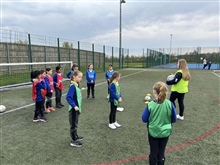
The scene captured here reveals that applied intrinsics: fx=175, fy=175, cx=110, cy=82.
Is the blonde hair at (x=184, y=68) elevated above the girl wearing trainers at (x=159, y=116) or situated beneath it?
elevated above

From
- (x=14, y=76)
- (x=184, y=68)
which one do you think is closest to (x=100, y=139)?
(x=184, y=68)

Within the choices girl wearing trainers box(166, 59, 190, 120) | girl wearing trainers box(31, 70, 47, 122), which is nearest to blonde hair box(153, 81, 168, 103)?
girl wearing trainers box(166, 59, 190, 120)

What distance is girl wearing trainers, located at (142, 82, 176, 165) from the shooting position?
2.46 metres

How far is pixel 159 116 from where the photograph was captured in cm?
250

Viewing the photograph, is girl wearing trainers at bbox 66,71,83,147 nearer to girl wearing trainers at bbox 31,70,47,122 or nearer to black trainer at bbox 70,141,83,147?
black trainer at bbox 70,141,83,147

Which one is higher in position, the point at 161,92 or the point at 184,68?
the point at 184,68

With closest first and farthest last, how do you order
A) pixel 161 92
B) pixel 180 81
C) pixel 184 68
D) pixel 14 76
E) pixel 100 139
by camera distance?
1. pixel 161 92
2. pixel 100 139
3. pixel 184 68
4. pixel 180 81
5. pixel 14 76

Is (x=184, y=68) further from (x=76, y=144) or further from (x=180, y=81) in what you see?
(x=76, y=144)

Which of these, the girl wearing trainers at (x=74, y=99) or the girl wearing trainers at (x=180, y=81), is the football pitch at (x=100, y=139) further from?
the girl wearing trainers at (x=180, y=81)

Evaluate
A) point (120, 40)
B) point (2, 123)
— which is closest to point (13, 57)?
point (2, 123)

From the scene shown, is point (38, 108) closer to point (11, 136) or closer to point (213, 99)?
point (11, 136)

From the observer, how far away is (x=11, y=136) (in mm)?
4188

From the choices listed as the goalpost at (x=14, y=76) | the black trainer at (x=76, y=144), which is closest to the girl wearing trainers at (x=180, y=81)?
the black trainer at (x=76, y=144)

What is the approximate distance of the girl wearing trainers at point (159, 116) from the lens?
2.46 metres
